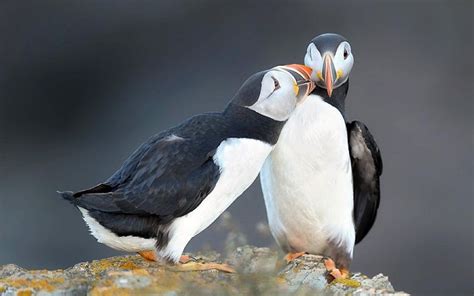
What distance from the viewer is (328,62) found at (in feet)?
23.7

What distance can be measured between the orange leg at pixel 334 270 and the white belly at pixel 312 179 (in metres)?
0.26

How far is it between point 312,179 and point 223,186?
2.84ft

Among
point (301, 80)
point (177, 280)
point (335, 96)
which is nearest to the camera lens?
point (177, 280)

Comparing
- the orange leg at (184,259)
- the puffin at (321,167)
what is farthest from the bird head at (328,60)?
the orange leg at (184,259)

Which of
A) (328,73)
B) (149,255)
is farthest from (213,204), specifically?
(328,73)

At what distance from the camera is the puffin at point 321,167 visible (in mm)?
7273

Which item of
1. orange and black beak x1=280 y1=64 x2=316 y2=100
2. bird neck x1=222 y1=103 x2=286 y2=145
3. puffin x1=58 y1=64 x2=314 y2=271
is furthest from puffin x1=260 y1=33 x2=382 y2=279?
puffin x1=58 y1=64 x2=314 y2=271

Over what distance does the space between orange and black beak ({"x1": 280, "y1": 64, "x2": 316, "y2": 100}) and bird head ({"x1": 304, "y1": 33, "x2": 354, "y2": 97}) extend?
3.4 inches

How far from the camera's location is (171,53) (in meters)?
17.5

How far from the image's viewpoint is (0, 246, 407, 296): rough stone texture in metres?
5.36

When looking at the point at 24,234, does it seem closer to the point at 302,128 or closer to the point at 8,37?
the point at 8,37

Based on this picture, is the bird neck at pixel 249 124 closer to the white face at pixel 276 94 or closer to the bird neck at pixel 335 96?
the white face at pixel 276 94

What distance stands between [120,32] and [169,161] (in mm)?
12072

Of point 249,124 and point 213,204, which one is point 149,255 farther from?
point 249,124
